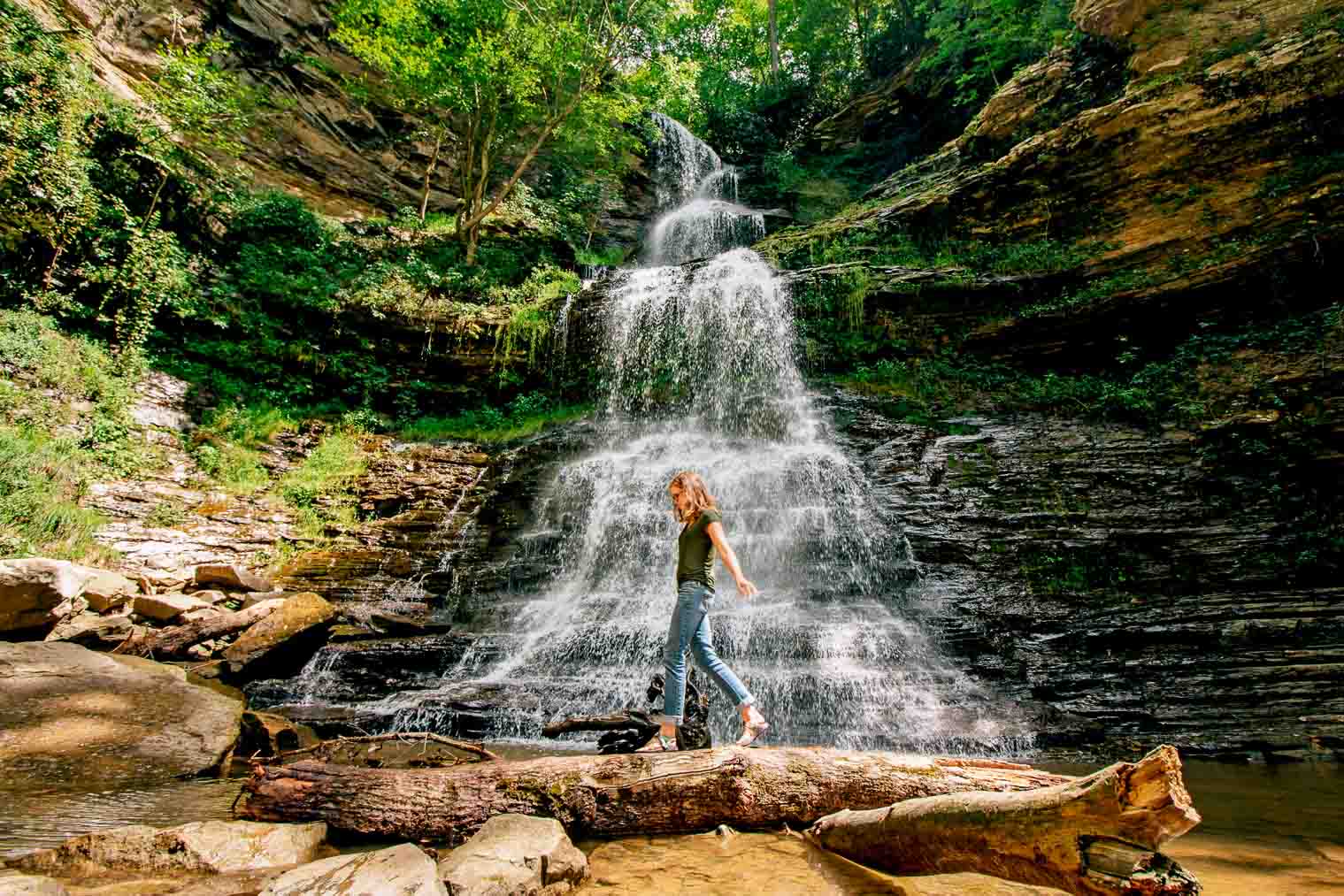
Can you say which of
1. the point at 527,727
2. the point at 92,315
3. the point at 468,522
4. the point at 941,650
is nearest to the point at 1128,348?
the point at 941,650

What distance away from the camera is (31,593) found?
5.78 metres

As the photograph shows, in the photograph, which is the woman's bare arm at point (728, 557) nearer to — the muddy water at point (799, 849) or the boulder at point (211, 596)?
the muddy water at point (799, 849)

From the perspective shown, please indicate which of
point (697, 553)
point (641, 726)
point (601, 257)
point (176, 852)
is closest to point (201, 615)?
point (176, 852)

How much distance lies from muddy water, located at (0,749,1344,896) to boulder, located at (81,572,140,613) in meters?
4.16

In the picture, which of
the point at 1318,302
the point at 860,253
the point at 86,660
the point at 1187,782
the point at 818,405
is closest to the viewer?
the point at 1187,782

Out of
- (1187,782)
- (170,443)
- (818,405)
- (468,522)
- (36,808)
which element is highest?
(818,405)

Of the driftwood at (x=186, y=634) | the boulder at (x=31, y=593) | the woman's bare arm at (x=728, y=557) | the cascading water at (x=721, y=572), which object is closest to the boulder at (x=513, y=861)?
the woman's bare arm at (x=728, y=557)

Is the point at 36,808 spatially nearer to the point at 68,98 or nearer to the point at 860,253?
the point at 68,98

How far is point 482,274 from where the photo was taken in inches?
633

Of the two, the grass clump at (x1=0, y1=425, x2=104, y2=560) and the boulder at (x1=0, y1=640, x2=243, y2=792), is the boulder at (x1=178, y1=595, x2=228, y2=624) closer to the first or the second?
the boulder at (x1=0, y1=640, x2=243, y2=792)

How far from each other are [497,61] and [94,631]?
15.1 m

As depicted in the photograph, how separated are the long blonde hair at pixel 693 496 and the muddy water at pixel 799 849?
188cm

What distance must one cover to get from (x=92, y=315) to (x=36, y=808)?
10881mm

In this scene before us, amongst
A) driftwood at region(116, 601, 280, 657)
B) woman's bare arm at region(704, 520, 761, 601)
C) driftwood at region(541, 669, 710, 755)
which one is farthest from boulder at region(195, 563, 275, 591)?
woman's bare arm at region(704, 520, 761, 601)
